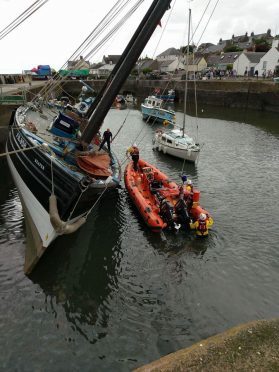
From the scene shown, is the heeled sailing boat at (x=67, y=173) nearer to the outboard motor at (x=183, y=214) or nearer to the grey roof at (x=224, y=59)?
the outboard motor at (x=183, y=214)

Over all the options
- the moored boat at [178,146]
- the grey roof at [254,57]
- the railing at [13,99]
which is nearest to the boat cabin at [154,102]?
the moored boat at [178,146]

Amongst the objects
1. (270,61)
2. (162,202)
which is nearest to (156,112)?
(162,202)

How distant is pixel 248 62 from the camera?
6950cm

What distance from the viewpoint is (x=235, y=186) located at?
19.0 metres

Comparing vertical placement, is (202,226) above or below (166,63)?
below

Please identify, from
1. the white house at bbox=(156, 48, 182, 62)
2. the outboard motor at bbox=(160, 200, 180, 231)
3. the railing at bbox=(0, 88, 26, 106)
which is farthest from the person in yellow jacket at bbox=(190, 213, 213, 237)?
the white house at bbox=(156, 48, 182, 62)

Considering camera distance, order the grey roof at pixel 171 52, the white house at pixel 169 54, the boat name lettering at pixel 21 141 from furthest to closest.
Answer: the grey roof at pixel 171 52
the white house at pixel 169 54
the boat name lettering at pixel 21 141

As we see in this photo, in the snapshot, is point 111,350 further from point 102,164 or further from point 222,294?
point 102,164

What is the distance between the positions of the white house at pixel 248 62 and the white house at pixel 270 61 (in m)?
2.04

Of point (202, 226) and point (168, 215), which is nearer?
point (202, 226)

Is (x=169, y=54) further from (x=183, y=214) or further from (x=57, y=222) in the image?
(x=57, y=222)

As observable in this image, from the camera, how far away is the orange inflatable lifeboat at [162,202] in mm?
13320

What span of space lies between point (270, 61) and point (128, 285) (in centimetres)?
6592

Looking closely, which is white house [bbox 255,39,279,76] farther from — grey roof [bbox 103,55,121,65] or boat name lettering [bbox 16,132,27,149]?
grey roof [bbox 103,55,121,65]
